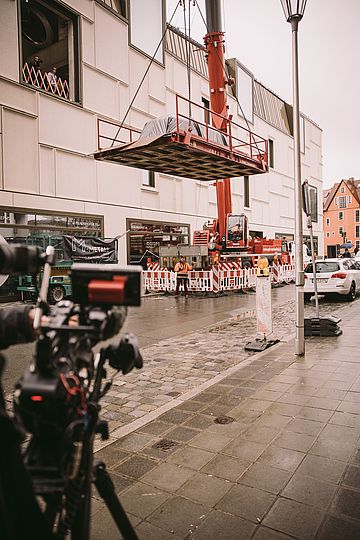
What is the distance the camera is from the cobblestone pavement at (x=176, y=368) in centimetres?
487

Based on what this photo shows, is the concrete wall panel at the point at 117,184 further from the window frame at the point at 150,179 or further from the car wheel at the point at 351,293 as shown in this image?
the car wheel at the point at 351,293

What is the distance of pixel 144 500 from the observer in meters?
2.95

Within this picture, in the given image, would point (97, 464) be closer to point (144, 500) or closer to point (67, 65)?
point (144, 500)

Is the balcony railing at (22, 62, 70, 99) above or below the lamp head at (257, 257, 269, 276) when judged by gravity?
above

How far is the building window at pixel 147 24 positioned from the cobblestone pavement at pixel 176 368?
15.2 m

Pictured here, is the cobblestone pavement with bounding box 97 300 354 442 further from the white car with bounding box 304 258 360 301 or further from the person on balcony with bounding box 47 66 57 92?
the person on balcony with bounding box 47 66 57 92

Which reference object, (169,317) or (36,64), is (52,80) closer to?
(36,64)

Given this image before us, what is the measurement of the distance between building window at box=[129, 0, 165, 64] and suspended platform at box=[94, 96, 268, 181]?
785 centimetres

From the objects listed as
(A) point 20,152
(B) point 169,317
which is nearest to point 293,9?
(B) point 169,317

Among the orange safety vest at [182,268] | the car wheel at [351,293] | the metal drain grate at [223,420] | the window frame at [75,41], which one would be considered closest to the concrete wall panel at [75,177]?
the window frame at [75,41]

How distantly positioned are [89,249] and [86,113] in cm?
559

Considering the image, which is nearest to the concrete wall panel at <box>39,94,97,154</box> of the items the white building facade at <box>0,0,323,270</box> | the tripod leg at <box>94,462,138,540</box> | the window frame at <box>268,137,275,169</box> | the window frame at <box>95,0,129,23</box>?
the white building facade at <box>0,0,323,270</box>

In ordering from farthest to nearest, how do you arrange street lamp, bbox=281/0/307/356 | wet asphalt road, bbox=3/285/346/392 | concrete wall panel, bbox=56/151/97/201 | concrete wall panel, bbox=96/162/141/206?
concrete wall panel, bbox=96/162/141/206 → concrete wall panel, bbox=56/151/97/201 → wet asphalt road, bbox=3/285/346/392 → street lamp, bbox=281/0/307/356

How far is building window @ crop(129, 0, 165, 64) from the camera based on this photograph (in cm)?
1970
